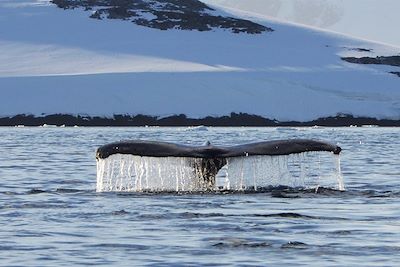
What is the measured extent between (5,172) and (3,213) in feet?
29.8

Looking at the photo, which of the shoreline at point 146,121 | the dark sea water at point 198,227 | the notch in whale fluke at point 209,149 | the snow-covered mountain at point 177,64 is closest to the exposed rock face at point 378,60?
the snow-covered mountain at point 177,64

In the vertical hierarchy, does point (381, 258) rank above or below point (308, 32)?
below

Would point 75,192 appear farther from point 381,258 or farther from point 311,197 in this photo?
point 381,258

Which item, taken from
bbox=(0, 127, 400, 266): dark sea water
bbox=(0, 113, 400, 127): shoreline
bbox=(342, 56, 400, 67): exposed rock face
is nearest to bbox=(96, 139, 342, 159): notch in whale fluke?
bbox=(0, 127, 400, 266): dark sea water

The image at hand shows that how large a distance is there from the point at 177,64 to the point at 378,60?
2001 centimetres

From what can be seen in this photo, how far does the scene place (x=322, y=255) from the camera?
10.3m

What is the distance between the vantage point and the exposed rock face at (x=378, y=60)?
9653 cm

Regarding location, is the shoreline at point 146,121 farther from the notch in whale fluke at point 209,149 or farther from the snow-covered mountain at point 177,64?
the notch in whale fluke at point 209,149

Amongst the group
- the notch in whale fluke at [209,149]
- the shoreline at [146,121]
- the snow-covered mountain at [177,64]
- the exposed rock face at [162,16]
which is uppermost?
the exposed rock face at [162,16]

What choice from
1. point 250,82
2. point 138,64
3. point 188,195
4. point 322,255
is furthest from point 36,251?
point 138,64

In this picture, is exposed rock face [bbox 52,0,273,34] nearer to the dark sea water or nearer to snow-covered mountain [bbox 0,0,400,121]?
snow-covered mountain [bbox 0,0,400,121]

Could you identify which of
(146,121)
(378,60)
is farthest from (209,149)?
(378,60)

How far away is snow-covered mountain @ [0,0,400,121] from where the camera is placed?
241ft

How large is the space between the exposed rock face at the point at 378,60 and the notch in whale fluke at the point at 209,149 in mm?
81820
